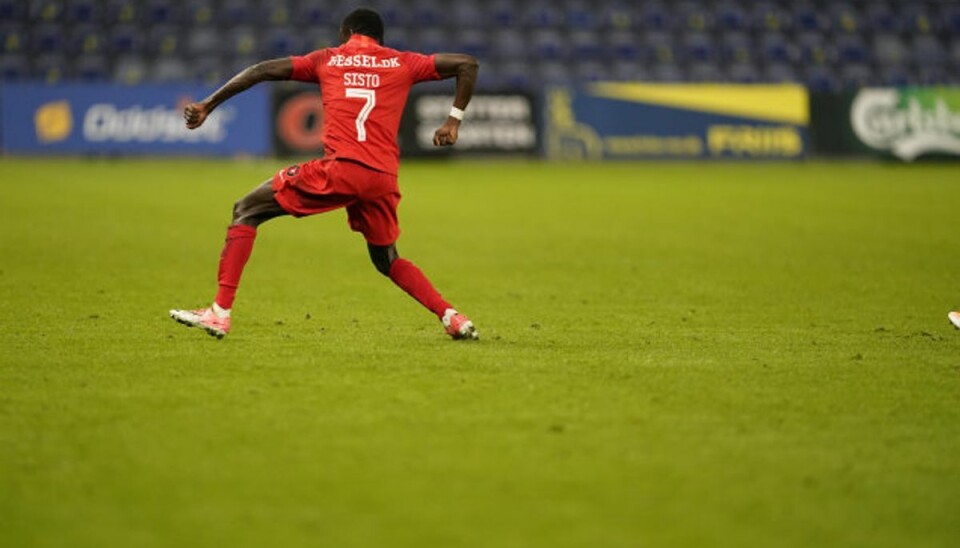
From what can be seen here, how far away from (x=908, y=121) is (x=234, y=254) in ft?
86.4

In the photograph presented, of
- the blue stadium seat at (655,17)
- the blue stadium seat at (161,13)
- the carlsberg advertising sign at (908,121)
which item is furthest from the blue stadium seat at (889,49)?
the blue stadium seat at (161,13)

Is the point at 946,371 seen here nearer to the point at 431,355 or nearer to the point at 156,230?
the point at 431,355

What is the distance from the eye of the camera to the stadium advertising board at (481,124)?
30516 millimetres

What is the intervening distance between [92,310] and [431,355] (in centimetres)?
296

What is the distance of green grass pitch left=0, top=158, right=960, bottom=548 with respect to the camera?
447 cm

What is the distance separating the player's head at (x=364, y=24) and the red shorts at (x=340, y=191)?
0.75 metres

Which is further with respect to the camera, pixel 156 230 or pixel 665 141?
pixel 665 141

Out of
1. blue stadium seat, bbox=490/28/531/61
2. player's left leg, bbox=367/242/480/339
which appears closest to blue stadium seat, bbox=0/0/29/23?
blue stadium seat, bbox=490/28/531/61

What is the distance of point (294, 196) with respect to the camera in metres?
8.15

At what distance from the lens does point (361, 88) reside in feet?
26.6

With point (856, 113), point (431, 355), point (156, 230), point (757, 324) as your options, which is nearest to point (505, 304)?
point (757, 324)

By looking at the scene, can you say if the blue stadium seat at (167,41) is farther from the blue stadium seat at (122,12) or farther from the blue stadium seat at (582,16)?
the blue stadium seat at (582,16)

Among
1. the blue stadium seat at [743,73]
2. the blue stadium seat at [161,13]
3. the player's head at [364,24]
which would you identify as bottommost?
the blue stadium seat at [743,73]

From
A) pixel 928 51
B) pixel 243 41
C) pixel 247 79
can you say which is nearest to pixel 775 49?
pixel 928 51
